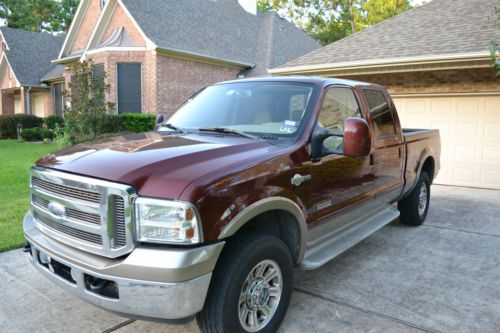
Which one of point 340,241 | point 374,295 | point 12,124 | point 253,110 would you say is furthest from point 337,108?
point 12,124

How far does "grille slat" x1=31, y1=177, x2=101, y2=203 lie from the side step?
5.99 ft

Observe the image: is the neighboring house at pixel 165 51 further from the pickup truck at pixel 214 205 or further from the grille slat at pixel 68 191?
the grille slat at pixel 68 191

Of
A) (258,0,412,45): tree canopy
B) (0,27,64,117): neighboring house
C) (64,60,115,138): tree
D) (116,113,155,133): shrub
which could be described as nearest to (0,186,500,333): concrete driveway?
(64,60,115,138): tree

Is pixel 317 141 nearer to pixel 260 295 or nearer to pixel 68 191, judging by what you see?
pixel 260 295

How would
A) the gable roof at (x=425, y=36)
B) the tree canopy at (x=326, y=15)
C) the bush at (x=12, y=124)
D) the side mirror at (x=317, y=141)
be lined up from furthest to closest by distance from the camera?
1. the tree canopy at (x=326, y=15)
2. the bush at (x=12, y=124)
3. the gable roof at (x=425, y=36)
4. the side mirror at (x=317, y=141)

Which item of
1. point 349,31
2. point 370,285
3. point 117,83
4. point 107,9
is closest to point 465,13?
point 370,285

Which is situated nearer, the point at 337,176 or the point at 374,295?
the point at 337,176

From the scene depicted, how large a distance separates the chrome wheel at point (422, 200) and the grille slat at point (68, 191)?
510 centimetres

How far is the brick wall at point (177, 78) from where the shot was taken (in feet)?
57.4

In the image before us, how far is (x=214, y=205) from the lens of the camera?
262 cm

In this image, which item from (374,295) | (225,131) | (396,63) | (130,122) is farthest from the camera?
(130,122)

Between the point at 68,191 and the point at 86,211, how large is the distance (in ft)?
0.86

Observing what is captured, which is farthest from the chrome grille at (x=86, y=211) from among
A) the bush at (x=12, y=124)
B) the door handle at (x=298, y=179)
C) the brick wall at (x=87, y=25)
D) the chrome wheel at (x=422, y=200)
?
the bush at (x=12, y=124)

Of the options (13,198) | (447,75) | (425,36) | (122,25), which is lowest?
(13,198)
